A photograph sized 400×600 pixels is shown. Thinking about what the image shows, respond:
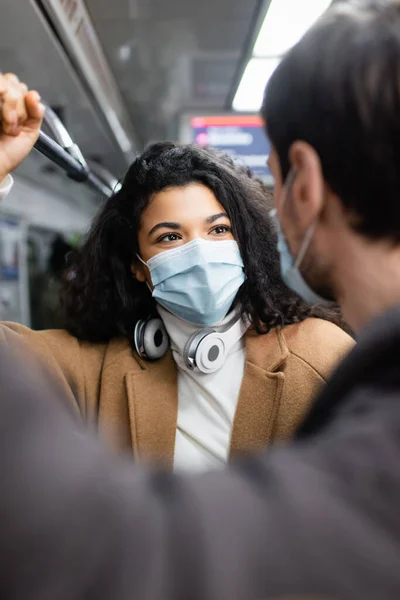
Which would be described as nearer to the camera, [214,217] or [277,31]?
[214,217]

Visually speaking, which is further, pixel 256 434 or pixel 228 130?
pixel 228 130

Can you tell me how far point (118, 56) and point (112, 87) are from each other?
45cm

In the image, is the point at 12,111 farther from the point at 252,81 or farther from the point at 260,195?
the point at 252,81

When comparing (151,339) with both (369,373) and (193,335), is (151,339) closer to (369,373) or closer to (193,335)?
(193,335)

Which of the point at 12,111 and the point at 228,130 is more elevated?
the point at 228,130

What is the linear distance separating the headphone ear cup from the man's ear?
96cm

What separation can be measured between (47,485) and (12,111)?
74cm

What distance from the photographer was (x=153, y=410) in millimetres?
1648

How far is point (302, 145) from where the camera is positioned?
808 millimetres

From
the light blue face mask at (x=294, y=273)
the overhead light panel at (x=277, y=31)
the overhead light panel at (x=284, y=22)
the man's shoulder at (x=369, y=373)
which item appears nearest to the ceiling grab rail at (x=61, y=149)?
the light blue face mask at (x=294, y=273)

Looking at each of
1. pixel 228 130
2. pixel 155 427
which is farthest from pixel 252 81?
pixel 155 427

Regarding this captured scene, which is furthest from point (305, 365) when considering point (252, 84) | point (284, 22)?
point (252, 84)

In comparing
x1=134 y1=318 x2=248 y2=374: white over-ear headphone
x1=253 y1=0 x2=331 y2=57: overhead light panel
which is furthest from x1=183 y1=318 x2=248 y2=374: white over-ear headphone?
x1=253 y1=0 x2=331 y2=57: overhead light panel

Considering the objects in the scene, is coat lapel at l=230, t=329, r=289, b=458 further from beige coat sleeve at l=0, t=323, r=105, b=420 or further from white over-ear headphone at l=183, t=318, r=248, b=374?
beige coat sleeve at l=0, t=323, r=105, b=420
